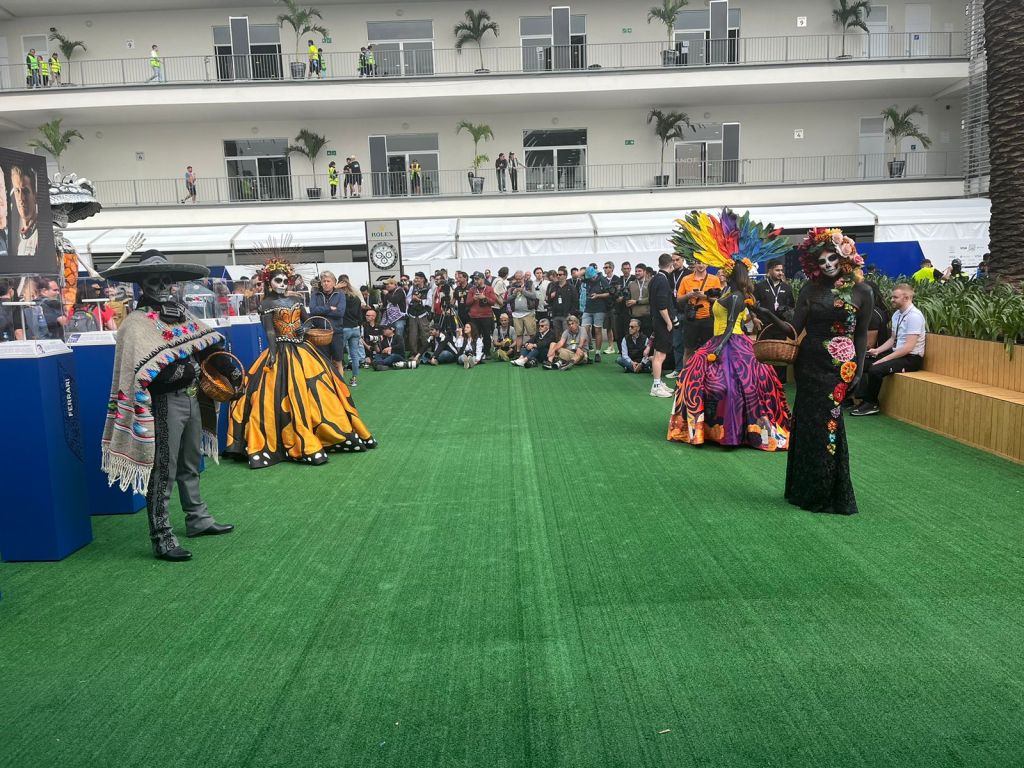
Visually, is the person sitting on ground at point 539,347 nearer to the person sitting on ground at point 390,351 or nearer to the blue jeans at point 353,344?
the person sitting on ground at point 390,351

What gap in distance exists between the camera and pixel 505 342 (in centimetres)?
1683

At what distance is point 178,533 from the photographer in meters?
5.75

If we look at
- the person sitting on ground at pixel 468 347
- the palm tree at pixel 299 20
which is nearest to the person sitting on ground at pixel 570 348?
the person sitting on ground at pixel 468 347

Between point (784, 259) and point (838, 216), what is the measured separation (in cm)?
528

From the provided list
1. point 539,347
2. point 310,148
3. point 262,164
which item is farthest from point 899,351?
point 262,164

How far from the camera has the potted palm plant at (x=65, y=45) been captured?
2506cm

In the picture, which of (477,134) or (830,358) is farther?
(477,134)

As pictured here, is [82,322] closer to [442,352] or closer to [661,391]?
[661,391]

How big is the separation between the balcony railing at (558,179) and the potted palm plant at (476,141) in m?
0.42

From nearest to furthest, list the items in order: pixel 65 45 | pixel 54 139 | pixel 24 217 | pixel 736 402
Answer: pixel 24 217, pixel 736 402, pixel 54 139, pixel 65 45

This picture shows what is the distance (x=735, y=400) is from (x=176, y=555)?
17.0ft

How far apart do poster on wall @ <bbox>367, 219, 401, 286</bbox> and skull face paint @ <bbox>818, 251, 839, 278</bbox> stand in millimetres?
16258

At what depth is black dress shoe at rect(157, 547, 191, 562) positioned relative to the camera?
5.16 metres

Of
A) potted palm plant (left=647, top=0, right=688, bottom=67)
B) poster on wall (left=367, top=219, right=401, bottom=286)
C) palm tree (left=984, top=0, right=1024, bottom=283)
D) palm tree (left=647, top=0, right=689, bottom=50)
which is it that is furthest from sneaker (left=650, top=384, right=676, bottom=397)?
palm tree (left=647, top=0, right=689, bottom=50)
